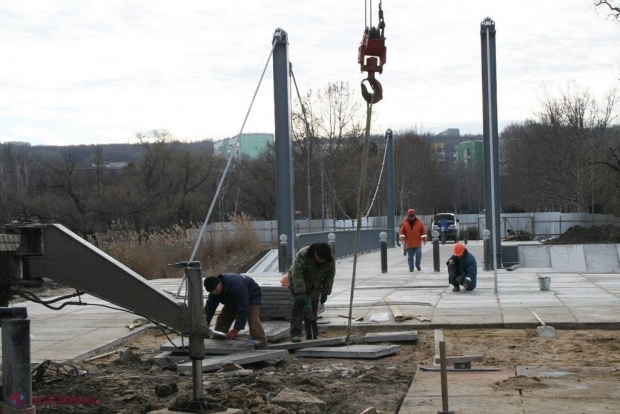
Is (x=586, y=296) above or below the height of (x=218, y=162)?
below

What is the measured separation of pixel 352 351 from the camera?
10.7m

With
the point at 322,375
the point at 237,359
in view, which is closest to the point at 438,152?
the point at 237,359

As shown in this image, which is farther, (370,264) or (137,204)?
(137,204)

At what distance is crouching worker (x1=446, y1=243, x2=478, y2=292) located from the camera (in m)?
17.8

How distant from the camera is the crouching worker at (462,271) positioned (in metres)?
17.8

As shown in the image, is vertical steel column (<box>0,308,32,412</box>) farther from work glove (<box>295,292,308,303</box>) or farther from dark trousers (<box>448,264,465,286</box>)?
dark trousers (<box>448,264,465,286</box>)

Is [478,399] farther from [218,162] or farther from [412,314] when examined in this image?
[218,162]

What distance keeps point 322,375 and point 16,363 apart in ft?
14.6

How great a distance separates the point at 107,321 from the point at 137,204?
42.1m

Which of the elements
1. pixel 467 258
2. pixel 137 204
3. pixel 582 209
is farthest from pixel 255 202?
pixel 467 258

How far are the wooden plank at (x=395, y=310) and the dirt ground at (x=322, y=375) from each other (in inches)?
39.4

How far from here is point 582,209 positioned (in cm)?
5869

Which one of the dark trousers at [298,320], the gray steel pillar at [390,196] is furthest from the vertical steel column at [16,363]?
the gray steel pillar at [390,196]

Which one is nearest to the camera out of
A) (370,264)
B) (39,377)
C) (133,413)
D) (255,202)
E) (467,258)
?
(133,413)
